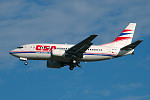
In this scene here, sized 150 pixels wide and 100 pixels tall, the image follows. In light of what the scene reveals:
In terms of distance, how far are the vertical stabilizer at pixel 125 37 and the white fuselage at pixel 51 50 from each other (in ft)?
12.7

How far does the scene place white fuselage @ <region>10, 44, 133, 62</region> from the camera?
67.8 meters

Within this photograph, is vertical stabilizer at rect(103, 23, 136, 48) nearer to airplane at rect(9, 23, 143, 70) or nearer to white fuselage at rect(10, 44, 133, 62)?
airplane at rect(9, 23, 143, 70)

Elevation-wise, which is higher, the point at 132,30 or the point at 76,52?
the point at 132,30

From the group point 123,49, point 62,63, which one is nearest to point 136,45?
point 123,49

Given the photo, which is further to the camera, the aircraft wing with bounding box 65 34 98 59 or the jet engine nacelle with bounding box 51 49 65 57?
the jet engine nacelle with bounding box 51 49 65 57

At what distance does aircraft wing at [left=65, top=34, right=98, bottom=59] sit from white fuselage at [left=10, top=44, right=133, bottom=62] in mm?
1354

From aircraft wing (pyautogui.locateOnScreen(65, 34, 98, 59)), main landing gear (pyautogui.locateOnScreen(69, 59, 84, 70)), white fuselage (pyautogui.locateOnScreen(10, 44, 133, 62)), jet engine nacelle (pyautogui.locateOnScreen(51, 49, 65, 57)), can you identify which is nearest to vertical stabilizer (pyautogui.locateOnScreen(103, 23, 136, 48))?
white fuselage (pyautogui.locateOnScreen(10, 44, 133, 62))

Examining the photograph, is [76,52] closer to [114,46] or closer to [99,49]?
[99,49]

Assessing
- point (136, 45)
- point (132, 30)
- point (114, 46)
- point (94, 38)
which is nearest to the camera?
point (94, 38)

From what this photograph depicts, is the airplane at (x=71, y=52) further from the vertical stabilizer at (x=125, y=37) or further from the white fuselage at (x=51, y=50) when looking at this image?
the vertical stabilizer at (x=125, y=37)

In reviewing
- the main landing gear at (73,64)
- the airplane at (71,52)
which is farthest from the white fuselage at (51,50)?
the main landing gear at (73,64)

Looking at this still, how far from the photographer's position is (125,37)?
76.6 meters

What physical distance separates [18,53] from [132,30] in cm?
2802

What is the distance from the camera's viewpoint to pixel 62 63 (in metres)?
74.6
